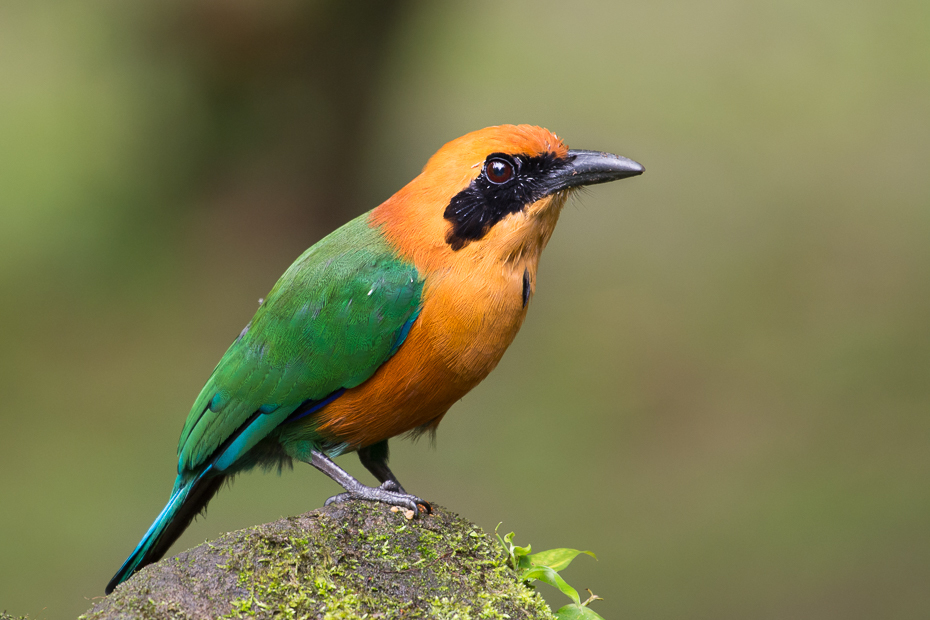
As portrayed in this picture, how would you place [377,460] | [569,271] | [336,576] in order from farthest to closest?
[569,271] < [377,460] < [336,576]

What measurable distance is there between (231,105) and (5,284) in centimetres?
410

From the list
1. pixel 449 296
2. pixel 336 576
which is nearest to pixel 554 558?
pixel 336 576

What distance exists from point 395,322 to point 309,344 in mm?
489

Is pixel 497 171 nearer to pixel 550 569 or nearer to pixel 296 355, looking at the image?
pixel 296 355

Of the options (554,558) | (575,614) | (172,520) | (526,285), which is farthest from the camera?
(172,520)

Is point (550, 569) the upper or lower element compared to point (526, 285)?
lower

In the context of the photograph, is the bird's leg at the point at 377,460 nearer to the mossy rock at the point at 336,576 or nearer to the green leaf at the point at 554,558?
the mossy rock at the point at 336,576

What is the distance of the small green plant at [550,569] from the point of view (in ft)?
11.6

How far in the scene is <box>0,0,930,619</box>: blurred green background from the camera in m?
8.50

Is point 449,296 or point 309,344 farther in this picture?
point 309,344

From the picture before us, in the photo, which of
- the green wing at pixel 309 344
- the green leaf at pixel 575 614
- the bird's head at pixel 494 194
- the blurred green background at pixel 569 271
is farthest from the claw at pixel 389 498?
the blurred green background at pixel 569 271

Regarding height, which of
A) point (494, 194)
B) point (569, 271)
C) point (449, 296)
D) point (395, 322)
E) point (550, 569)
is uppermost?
point (494, 194)

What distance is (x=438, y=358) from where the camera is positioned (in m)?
4.07

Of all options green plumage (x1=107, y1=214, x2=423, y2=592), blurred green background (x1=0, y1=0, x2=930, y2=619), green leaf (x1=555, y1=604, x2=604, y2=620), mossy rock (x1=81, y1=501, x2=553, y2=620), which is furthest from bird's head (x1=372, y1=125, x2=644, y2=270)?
blurred green background (x1=0, y1=0, x2=930, y2=619)
